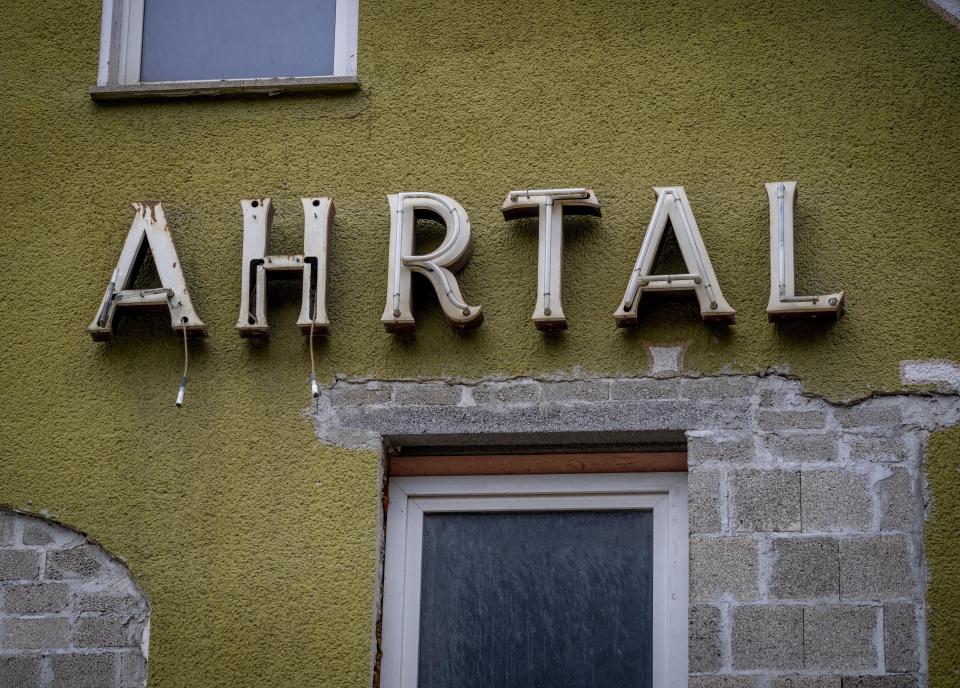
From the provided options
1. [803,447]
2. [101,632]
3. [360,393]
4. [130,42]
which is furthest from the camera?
[130,42]

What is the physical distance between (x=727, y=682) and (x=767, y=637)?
21 cm

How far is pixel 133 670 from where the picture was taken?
5582 millimetres

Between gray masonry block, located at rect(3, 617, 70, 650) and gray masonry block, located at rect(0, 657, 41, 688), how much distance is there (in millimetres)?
48

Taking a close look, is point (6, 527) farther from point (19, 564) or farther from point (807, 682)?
point (807, 682)

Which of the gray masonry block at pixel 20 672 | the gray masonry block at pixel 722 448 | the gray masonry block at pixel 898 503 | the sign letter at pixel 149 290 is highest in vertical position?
the sign letter at pixel 149 290

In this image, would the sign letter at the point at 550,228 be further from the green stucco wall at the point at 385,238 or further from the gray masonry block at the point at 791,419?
the gray masonry block at the point at 791,419

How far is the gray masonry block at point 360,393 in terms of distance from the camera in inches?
229

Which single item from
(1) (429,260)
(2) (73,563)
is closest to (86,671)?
(2) (73,563)

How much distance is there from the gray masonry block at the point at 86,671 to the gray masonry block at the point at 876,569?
2.68 meters

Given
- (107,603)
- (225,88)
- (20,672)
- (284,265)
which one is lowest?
(20,672)

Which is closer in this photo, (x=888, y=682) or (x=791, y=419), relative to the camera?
(x=888, y=682)

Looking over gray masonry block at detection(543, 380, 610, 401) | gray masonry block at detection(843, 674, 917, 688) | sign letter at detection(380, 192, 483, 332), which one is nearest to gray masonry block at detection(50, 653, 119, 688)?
sign letter at detection(380, 192, 483, 332)

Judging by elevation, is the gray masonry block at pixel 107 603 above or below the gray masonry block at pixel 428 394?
below

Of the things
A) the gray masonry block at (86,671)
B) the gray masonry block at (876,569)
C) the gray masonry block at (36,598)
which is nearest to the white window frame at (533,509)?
the gray masonry block at (876,569)
